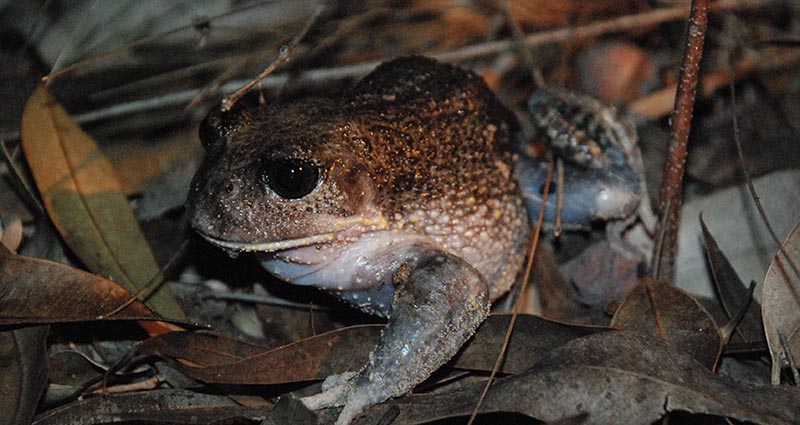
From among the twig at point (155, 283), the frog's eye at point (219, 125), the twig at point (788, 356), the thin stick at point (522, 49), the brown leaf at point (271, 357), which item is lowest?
the twig at point (788, 356)

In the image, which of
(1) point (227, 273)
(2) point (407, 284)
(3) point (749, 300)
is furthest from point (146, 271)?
(3) point (749, 300)

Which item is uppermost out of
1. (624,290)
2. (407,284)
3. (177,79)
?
(177,79)

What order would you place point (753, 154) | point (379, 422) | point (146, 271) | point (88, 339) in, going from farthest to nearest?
point (753, 154) → point (146, 271) → point (88, 339) → point (379, 422)

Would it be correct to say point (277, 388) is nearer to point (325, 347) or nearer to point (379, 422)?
point (325, 347)

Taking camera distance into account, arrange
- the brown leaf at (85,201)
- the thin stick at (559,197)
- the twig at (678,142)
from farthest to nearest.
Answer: the thin stick at (559,197)
the brown leaf at (85,201)
the twig at (678,142)

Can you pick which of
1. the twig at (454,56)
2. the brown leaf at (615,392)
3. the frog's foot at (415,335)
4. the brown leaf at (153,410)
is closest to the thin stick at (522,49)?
the twig at (454,56)

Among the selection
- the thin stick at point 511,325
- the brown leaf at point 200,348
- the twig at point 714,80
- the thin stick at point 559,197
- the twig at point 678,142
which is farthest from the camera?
the twig at point 714,80

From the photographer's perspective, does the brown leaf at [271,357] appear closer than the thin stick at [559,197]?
Yes

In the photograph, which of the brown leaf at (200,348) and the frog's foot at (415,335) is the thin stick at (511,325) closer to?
the frog's foot at (415,335)
